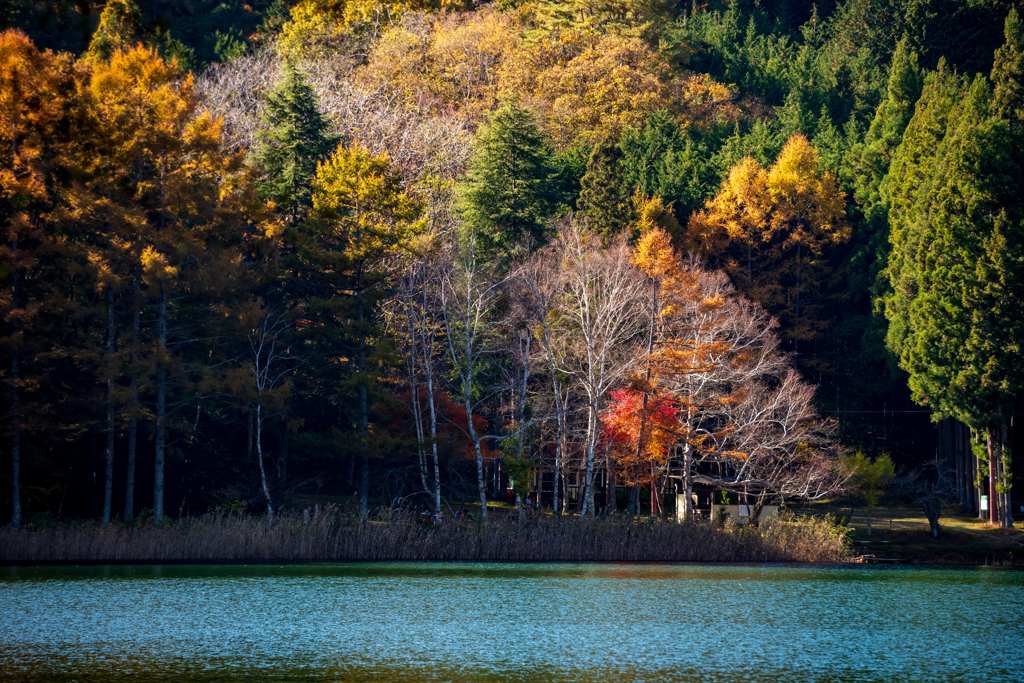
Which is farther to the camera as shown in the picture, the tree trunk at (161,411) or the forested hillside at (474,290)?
the forested hillside at (474,290)

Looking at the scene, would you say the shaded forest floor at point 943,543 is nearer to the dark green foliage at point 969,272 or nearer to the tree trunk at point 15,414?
the dark green foliage at point 969,272

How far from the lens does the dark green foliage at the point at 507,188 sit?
43.3 m

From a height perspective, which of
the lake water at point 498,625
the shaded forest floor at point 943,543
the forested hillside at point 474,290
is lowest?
the lake water at point 498,625

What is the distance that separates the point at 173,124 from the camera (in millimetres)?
31953

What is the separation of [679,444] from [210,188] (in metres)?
17.9

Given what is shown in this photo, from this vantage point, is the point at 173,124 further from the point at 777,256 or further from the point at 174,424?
the point at 777,256

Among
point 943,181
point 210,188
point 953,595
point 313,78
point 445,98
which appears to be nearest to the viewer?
point 953,595

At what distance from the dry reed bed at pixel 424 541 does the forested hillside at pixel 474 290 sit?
3.94 m

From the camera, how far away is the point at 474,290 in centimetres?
3744

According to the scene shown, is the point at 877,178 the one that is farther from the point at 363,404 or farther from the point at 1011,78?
the point at 363,404

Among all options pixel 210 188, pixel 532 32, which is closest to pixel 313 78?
pixel 532 32

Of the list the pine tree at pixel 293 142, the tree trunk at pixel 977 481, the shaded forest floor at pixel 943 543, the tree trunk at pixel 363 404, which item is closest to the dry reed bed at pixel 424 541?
the shaded forest floor at pixel 943 543

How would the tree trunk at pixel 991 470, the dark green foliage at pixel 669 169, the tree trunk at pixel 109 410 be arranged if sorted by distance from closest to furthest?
1. the tree trunk at pixel 109 410
2. the tree trunk at pixel 991 470
3. the dark green foliage at pixel 669 169

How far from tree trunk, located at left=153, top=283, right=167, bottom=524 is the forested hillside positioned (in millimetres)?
127
